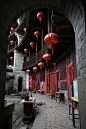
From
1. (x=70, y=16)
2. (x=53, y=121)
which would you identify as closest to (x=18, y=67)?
(x=53, y=121)

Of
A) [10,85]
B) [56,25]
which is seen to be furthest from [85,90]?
[10,85]

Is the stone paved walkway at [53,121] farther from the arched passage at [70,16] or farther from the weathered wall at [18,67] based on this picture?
the weathered wall at [18,67]

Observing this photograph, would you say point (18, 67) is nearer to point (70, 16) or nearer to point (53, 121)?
point (53, 121)

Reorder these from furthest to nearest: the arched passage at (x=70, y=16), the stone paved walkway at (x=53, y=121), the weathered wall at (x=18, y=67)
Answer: the weathered wall at (x=18, y=67) < the stone paved walkway at (x=53, y=121) < the arched passage at (x=70, y=16)

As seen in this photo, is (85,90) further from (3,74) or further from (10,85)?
(10,85)

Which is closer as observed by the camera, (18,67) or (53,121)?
(53,121)

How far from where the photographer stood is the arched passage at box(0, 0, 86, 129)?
2.56 metres

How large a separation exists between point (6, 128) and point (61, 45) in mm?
5706

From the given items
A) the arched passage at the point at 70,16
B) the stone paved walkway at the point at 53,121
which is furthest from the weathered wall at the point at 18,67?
the arched passage at the point at 70,16

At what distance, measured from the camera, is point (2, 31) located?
293cm

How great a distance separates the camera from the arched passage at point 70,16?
2.56m

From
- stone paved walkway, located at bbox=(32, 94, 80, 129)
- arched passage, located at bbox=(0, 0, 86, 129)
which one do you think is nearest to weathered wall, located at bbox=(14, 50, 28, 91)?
stone paved walkway, located at bbox=(32, 94, 80, 129)

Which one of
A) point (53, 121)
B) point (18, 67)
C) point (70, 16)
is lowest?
point (53, 121)

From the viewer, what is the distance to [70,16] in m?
3.38
